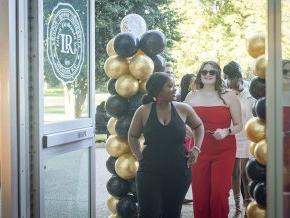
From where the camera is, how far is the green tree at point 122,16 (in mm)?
12836

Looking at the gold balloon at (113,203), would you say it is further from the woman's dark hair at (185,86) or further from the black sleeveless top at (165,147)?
the woman's dark hair at (185,86)

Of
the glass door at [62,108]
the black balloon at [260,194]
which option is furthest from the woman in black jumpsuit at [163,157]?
the black balloon at [260,194]

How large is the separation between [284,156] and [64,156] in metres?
1.56

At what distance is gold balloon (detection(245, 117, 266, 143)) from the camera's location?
3.79 m

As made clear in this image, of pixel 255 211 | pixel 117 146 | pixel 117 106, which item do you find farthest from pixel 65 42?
pixel 255 211

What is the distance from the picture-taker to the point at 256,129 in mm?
3803

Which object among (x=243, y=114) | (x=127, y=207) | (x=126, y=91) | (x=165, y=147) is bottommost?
(x=127, y=207)

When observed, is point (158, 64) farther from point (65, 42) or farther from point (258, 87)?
point (65, 42)

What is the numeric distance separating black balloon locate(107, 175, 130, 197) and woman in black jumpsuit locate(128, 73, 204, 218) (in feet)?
1.66

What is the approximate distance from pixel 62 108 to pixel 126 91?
3.50 ft

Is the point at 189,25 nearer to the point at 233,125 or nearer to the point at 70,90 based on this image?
the point at 233,125

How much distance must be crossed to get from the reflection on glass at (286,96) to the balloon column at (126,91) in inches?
79.7

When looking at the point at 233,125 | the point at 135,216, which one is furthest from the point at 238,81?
the point at 135,216

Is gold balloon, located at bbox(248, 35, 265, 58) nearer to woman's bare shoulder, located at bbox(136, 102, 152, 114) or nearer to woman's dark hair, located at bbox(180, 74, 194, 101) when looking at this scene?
woman's bare shoulder, located at bbox(136, 102, 152, 114)
